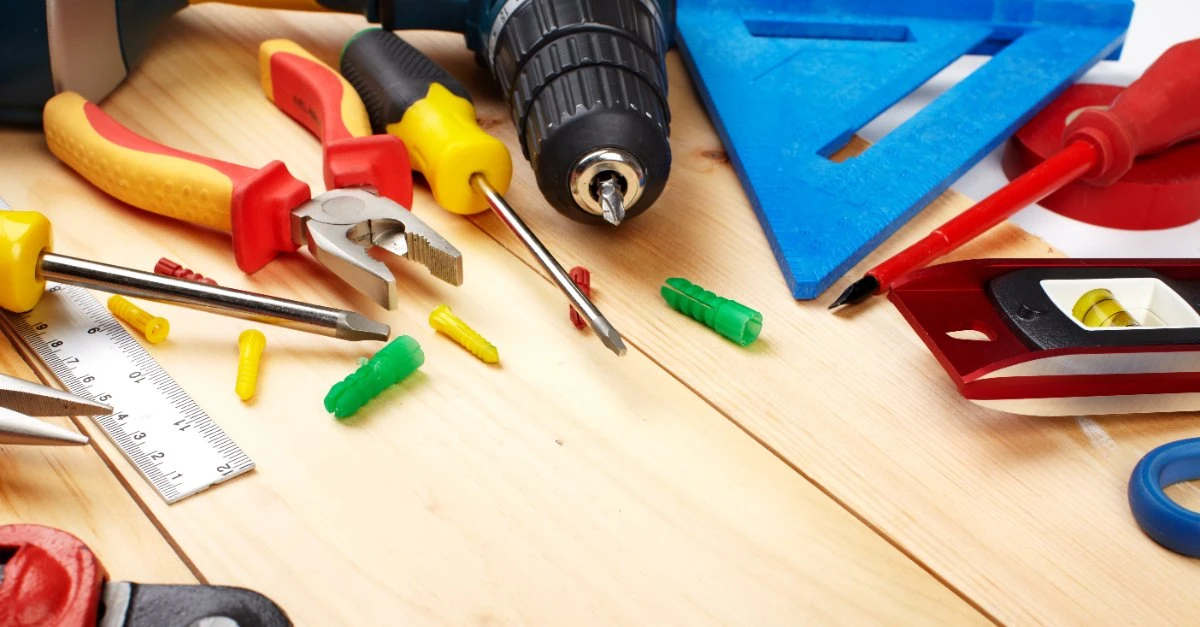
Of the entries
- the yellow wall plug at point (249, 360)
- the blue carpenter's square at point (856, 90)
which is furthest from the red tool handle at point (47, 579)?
the blue carpenter's square at point (856, 90)

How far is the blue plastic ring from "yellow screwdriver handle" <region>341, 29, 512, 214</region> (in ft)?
1.57

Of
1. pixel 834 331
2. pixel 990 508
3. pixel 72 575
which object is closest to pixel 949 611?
pixel 990 508

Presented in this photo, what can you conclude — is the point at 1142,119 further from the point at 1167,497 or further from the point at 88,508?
the point at 88,508

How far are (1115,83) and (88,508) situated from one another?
972 mm

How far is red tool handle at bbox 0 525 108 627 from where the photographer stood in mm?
479

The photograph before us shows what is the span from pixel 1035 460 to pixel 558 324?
323 millimetres

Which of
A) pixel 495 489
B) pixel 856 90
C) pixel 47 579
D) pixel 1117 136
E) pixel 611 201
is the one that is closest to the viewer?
pixel 47 579

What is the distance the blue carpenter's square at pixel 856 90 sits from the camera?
827 mm

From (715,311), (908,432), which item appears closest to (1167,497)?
(908,432)

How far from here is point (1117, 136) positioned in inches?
33.0

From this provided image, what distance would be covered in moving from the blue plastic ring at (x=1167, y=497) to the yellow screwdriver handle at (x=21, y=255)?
0.69m

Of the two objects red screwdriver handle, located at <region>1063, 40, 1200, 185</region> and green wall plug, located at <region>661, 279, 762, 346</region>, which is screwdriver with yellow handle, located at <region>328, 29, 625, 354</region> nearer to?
green wall plug, located at <region>661, 279, 762, 346</region>

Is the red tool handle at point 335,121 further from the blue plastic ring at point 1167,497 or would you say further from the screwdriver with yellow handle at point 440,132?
the blue plastic ring at point 1167,497

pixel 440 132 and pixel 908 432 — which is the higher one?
pixel 440 132
